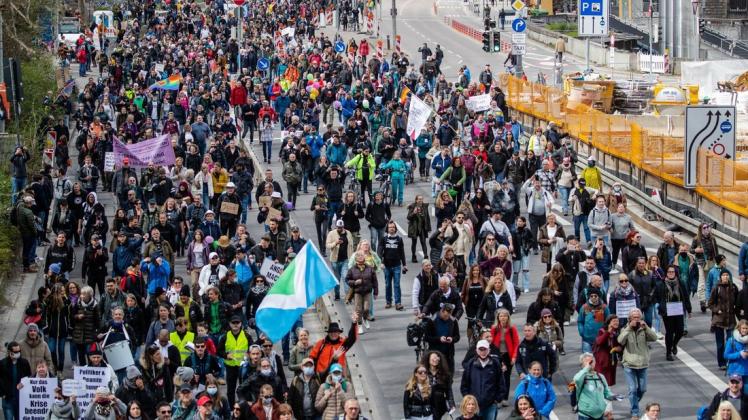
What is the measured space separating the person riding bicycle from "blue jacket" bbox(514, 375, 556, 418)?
14.7m

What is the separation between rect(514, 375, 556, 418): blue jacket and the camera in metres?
17.7

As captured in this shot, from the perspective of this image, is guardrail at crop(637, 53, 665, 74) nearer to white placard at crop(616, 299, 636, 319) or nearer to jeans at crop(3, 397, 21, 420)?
white placard at crop(616, 299, 636, 319)

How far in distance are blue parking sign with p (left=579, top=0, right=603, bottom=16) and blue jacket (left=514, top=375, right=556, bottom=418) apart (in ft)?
113

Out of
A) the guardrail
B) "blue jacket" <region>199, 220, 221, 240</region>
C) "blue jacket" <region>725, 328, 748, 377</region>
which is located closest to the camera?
"blue jacket" <region>725, 328, 748, 377</region>

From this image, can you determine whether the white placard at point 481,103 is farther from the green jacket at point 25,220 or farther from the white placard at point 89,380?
the white placard at point 89,380

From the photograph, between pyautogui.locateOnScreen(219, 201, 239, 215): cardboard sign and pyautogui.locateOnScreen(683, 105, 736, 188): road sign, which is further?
pyautogui.locateOnScreen(683, 105, 736, 188): road sign

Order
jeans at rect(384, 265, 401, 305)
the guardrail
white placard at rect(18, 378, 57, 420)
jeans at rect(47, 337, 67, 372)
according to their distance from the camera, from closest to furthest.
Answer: white placard at rect(18, 378, 57, 420), jeans at rect(47, 337, 67, 372), jeans at rect(384, 265, 401, 305), the guardrail

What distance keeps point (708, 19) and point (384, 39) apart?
71.7ft

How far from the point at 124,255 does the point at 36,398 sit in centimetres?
664

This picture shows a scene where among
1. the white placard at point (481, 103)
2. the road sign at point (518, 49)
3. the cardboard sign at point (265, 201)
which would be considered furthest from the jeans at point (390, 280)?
the road sign at point (518, 49)

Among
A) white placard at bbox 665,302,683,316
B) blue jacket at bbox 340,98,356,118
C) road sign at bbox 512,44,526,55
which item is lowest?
blue jacket at bbox 340,98,356,118

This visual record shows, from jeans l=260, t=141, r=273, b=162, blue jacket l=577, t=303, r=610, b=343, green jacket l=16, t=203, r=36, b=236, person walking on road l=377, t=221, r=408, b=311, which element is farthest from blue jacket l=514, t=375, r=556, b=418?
jeans l=260, t=141, r=273, b=162

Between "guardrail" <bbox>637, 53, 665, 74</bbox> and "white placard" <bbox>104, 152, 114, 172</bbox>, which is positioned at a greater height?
"white placard" <bbox>104, 152, 114, 172</bbox>

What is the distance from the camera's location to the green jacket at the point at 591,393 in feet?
58.7
